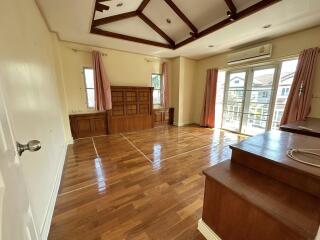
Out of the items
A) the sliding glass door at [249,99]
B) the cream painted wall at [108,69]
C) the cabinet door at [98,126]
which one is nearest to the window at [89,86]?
the cream painted wall at [108,69]

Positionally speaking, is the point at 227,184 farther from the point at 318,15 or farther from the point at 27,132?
the point at 318,15

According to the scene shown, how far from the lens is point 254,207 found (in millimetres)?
915

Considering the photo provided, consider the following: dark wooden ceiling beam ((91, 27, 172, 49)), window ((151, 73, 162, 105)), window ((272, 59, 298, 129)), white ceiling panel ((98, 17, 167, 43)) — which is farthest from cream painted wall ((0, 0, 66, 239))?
window ((272, 59, 298, 129))

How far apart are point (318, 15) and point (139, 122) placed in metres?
4.52

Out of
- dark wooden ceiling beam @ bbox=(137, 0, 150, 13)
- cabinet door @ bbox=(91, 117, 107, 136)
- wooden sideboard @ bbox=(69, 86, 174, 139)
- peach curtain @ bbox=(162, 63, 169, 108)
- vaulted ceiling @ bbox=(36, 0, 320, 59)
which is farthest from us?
peach curtain @ bbox=(162, 63, 169, 108)

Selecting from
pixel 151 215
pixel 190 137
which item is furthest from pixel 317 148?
pixel 190 137

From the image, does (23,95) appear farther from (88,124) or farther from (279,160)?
(88,124)

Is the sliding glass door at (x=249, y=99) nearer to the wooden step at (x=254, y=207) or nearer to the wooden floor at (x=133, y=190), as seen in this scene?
the wooden floor at (x=133, y=190)

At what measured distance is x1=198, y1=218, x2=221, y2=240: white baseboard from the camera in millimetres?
1214

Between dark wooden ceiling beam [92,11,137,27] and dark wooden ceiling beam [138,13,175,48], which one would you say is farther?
dark wooden ceiling beam [138,13,175,48]

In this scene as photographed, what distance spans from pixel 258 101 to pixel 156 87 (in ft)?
10.5

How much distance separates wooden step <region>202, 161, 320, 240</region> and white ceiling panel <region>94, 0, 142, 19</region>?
3302 mm

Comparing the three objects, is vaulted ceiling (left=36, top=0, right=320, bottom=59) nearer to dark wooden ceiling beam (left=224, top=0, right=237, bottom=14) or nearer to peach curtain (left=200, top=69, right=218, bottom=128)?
dark wooden ceiling beam (left=224, top=0, right=237, bottom=14)

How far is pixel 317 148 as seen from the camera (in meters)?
1.32
